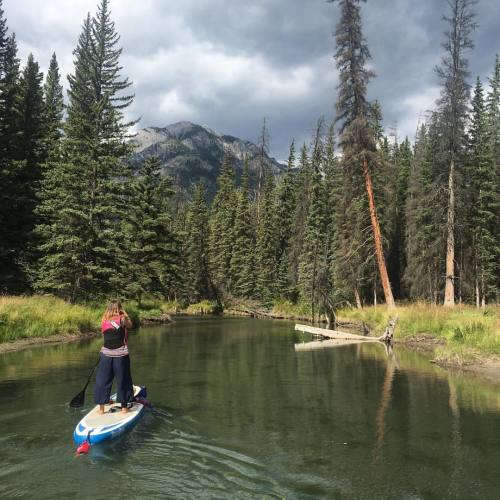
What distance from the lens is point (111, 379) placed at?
947 cm

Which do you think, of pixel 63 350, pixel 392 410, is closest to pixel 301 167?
pixel 63 350

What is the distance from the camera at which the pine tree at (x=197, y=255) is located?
222 feet

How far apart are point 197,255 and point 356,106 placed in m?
45.7

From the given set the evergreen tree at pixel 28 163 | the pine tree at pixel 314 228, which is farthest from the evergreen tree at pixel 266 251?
the evergreen tree at pixel 28 163

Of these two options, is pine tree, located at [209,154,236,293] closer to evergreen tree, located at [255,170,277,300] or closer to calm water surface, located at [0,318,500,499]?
evergreen tree, located at [255,170,277,300]

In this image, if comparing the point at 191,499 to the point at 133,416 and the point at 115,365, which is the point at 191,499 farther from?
the point at 115,365

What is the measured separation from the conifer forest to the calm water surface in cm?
1417

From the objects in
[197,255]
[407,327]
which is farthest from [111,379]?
[197,255]

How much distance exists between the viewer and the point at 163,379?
47.4 ft

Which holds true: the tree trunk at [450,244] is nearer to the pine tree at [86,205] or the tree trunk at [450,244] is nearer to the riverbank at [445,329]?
the riverbank at [445,329]

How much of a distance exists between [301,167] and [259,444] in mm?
59115

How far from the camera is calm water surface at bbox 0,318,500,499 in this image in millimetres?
6582

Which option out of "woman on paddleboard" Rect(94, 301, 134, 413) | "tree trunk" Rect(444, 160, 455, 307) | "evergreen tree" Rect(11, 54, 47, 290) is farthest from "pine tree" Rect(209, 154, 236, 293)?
"woman on paddleboard" Rect(94, 301, 134, 413)

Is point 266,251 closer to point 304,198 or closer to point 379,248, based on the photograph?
point 304,198
